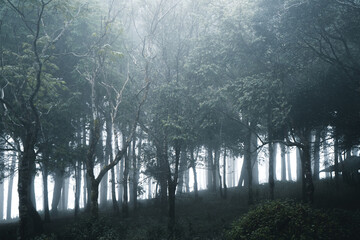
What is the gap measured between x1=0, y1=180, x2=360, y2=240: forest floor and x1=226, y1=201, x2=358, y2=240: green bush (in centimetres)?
214

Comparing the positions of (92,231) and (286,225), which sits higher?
(286,225)

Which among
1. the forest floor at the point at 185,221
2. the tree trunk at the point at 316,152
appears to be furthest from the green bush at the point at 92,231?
the tree trunk at the point at 316,152

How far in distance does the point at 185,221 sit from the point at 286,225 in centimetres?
835

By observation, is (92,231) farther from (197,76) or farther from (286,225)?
(197,76)

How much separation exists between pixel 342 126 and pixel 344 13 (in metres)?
5.59

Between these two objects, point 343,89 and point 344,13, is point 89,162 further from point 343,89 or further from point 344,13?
point 344,13

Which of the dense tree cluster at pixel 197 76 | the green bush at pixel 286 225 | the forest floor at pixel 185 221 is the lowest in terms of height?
the forest floor at pixel 185 221

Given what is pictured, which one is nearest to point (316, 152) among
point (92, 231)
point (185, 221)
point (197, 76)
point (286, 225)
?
point (197, 76)

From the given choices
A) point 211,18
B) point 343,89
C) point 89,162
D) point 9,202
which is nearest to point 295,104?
point 343,89

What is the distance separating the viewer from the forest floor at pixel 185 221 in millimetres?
11109

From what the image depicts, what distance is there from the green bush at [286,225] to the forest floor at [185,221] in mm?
2144

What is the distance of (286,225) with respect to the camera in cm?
745

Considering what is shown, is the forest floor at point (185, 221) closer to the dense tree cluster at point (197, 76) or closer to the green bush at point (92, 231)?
the green bush at point (92, 231)

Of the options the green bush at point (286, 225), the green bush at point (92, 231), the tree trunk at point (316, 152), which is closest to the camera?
the green bush at point (286, 225)
